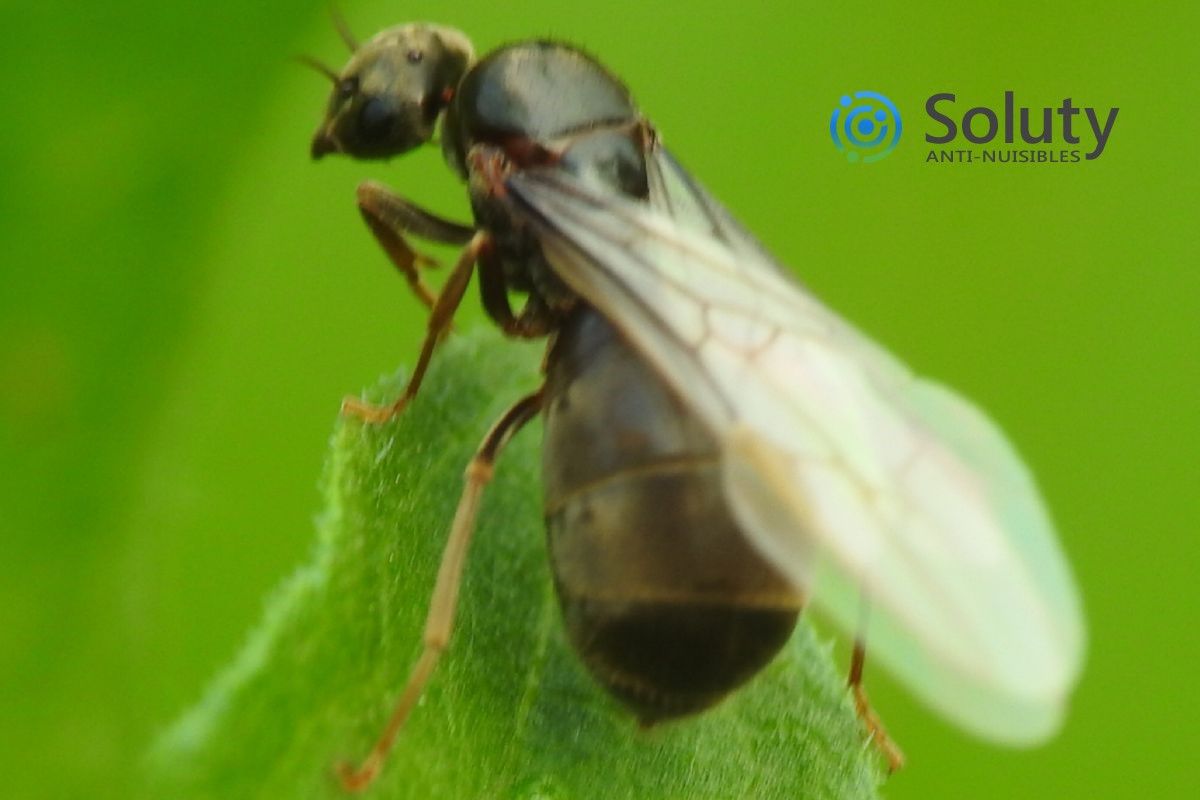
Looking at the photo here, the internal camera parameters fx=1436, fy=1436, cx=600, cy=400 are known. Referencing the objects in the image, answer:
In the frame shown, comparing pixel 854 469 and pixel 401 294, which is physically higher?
pixel 854 469

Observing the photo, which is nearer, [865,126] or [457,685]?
A: [457,685]

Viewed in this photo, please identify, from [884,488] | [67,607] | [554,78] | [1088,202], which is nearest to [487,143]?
[554,78]

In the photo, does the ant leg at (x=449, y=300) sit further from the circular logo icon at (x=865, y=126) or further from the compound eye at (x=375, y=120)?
the circular logo icon at (x=865, y=126)

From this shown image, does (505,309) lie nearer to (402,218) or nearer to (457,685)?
(402,218)

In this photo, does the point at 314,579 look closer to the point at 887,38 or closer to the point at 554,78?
the point at 554,78

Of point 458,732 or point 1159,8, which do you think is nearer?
point 458,732

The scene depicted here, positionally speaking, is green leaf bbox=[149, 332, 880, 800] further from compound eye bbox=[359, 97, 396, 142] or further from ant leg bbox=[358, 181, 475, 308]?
compound eye bbox=[359, 97, 396, 142]

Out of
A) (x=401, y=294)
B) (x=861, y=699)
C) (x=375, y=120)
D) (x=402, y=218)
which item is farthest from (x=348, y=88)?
(x=861, y=699)
